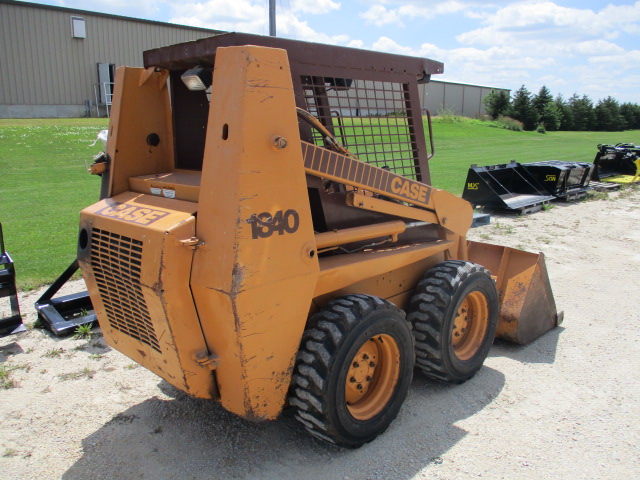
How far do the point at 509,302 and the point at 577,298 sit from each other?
5.79 feet

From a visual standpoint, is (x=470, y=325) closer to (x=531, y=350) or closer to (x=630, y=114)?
(x=531, y=350)

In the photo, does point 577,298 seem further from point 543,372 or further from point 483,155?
point 483,155

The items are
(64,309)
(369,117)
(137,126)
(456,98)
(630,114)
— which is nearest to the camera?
(137,126)

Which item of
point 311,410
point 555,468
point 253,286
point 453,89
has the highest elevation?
point 453,89

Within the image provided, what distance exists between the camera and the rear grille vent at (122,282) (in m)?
2.97

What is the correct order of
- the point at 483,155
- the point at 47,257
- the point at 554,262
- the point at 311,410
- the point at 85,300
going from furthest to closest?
1. the point at 483,155
2. the point at 554,262
3. the point at 47,257
4. the point at 85,300
5. the point at 311,410

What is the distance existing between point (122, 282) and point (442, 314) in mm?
2080

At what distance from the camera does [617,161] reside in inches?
616

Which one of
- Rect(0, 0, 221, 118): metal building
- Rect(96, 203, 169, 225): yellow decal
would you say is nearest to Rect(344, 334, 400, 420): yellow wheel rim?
Rect(96, 203, 169, 225): yellow decal

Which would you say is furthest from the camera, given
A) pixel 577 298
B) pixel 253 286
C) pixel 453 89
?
pixel 453 89

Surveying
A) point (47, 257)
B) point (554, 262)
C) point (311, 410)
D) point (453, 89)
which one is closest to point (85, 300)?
point (47, 257)

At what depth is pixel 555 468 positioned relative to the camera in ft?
10.7

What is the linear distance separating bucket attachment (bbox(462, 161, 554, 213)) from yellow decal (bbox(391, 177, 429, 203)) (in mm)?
7276

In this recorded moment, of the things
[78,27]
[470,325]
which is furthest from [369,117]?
[78,27]
